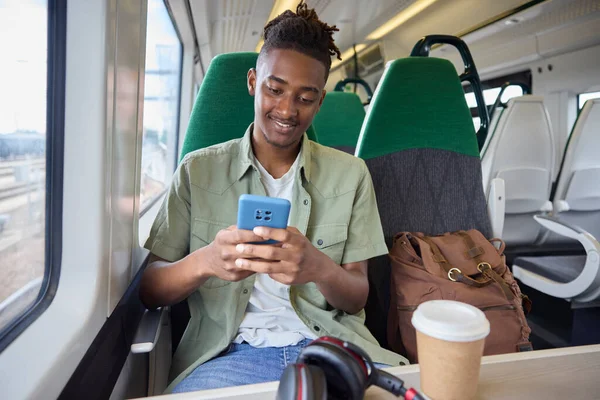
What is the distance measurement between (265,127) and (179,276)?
49 cm

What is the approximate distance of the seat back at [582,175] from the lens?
3.01 m

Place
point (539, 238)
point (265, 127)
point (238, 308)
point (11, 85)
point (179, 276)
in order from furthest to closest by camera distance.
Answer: point (539, 238)
point (265, 127)
point (238, 308)
point (179, 276)
point (11, 85)

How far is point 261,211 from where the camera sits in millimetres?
756

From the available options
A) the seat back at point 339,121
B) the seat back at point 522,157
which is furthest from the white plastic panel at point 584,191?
the seat back at point 339,121

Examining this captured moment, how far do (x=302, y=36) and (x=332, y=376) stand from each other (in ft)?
3.14

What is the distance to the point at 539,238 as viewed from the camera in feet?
10.9

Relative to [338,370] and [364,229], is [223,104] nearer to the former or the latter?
[364,229]

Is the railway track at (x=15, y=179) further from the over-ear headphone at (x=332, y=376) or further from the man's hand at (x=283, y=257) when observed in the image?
the over-ear headphone at (x=332, y=376)

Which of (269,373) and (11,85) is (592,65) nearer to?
(269,373)

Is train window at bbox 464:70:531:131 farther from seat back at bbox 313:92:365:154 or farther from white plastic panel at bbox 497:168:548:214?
seat back at bbox 313:92:365:154

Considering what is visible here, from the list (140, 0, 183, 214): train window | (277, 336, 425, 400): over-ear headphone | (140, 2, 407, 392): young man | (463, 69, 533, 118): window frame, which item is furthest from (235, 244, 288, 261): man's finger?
(463, 69, 533, 118): window frame

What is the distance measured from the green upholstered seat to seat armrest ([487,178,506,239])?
1061 mm

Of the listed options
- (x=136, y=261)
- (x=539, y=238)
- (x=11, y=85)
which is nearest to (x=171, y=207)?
(x=136, y=261)

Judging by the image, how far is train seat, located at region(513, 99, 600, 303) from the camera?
2.38 meters
